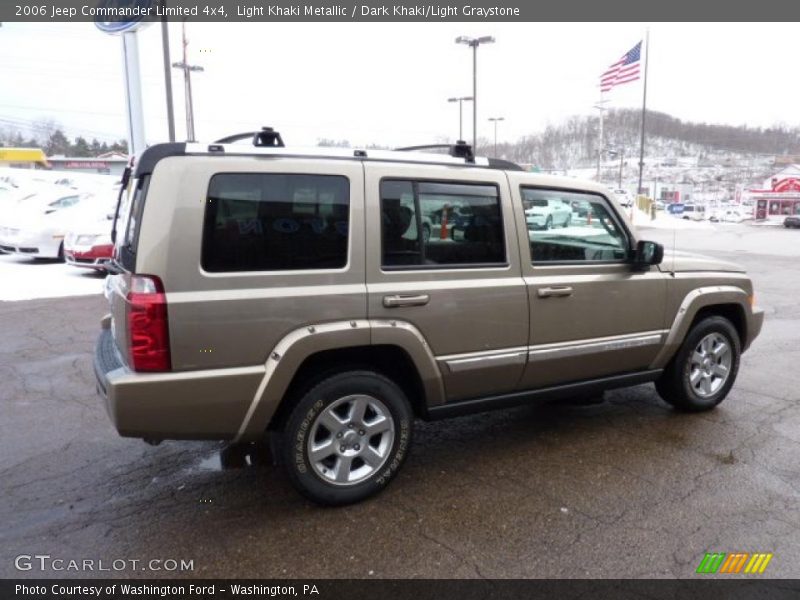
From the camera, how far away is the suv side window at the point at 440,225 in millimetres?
3414

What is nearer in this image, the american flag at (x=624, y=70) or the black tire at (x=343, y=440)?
the black tire at (x=343, y=440)

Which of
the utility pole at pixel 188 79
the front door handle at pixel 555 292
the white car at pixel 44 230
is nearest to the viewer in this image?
the front door handle at pixel 555 292

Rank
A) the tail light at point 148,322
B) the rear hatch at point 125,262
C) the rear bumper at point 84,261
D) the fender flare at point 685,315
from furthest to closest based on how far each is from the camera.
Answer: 1. the rear bumper at point 84,261
2. the fender flare at point 685,315
3. the rear hatch at point 125,262
4. the tail light at point 148,322

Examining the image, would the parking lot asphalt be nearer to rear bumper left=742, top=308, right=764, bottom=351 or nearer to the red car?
rear bumper left=742, top=308, right=764, bottom=351

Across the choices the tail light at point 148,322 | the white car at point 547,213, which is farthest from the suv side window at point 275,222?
the white car at point 547,213

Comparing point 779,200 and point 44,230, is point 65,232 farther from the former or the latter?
point 779,200

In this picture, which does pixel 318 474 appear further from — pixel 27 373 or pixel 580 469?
pixel 27 373

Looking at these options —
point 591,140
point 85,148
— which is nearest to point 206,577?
point 85,148

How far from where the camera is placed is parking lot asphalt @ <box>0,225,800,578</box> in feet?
9.54

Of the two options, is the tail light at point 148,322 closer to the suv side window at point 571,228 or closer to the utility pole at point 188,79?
the suv side window at point 571,228

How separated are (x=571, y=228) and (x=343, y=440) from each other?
7.00 ft

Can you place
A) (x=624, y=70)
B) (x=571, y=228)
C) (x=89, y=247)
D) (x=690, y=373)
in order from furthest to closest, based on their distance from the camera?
(x=624, y=70) < (x=89, y=247) < (x=690, y=373) < (x=571, y=228)

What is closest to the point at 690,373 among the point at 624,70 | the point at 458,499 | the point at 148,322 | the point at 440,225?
the point at 458,499

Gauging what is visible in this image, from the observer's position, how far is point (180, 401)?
9.55 ft
